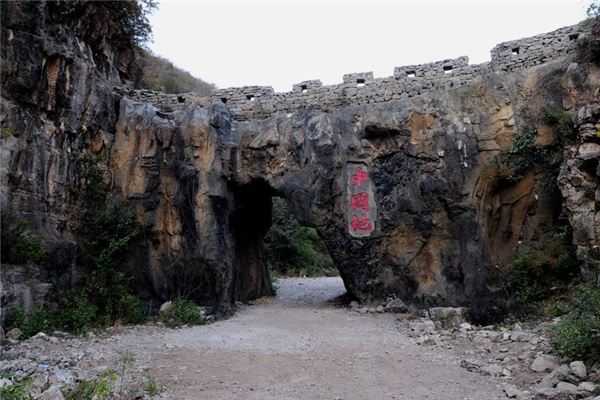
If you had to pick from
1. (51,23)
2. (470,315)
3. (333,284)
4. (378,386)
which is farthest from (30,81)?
(333,284)

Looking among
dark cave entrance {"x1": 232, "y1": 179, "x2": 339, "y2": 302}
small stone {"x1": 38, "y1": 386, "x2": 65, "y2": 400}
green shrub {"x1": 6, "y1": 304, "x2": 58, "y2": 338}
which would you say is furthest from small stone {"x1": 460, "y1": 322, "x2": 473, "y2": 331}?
green shrub {"x1": 6, "y1": 304, "x2": 58, "y2": 338}

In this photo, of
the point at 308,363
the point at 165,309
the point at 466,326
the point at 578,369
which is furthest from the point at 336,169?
the point at 578,369

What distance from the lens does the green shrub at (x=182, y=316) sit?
31.0 ft

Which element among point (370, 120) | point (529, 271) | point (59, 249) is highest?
point (370, 120)

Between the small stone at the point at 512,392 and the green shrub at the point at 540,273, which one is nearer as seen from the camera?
the small stone at the point at 512,392

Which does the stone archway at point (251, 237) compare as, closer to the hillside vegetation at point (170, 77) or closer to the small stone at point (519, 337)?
the small stone at point (519, 337)

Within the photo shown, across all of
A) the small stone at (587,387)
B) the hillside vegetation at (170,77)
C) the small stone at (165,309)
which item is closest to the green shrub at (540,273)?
the small stone at (587,387)

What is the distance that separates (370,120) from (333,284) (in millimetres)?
7831

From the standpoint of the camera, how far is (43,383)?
194 inches

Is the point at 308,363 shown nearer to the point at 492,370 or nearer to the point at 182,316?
the point at 492,370

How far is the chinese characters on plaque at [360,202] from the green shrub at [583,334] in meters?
5.18

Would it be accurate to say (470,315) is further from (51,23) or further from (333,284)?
(51,23)

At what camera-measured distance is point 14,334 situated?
23.6 feet

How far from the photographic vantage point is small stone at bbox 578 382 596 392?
4.59 metres
